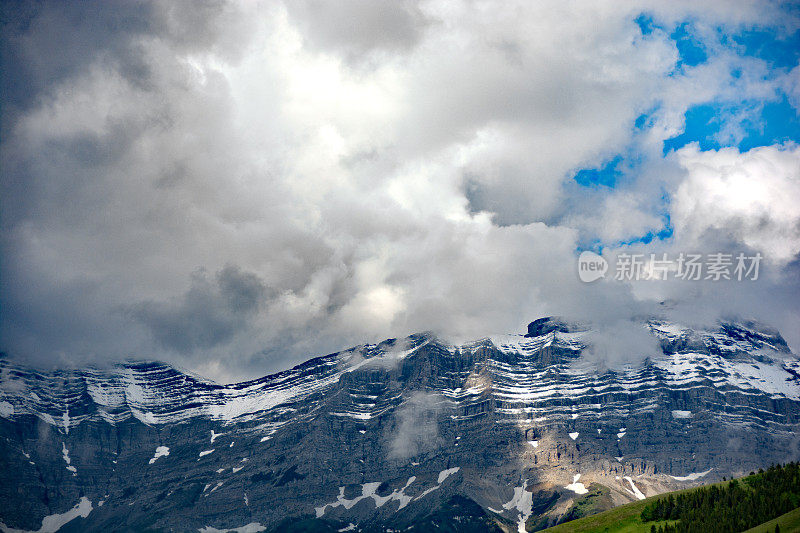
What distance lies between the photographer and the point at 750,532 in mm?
192625

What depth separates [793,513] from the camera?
Result: 191125 mm

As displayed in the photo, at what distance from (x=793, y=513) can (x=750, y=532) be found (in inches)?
399
